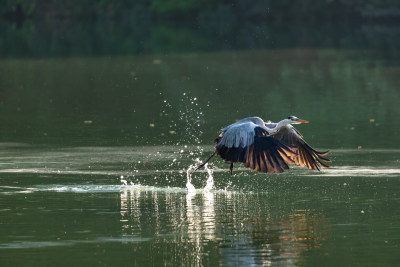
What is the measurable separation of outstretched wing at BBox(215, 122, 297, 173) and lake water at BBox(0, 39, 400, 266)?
0.51 meters

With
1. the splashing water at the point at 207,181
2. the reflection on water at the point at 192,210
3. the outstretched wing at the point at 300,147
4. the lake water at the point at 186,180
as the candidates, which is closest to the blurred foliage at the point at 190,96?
the lake water at the point at 186,180

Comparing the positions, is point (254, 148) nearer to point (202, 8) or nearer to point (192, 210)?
point (192, 210)

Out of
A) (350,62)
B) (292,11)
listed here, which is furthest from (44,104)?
(292,11)

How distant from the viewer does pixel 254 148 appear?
11.7 meters

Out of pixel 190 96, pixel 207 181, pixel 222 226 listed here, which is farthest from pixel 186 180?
pixel 190 96

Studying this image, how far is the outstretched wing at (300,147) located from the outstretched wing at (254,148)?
94cm

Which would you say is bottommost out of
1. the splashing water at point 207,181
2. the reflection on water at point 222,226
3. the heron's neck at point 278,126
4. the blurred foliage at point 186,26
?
the reflection on water at point 222,226

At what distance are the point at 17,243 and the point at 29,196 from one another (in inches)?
100

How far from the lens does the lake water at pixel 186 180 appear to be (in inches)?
381

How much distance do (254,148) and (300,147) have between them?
58.4 inches

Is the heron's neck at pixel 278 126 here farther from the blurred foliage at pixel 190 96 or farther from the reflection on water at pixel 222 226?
the blurred foliage at pixel 190 96

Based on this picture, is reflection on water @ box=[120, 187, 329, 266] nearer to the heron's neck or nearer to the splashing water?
the splashing water

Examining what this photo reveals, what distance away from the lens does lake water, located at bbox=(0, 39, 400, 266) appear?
9.69 m

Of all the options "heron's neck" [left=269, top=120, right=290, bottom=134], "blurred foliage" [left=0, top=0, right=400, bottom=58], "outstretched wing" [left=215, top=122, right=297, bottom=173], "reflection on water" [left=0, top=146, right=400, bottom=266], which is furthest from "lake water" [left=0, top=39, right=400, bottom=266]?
"blurred foliage" [left=0, top=0, right=400, bottom=58]
